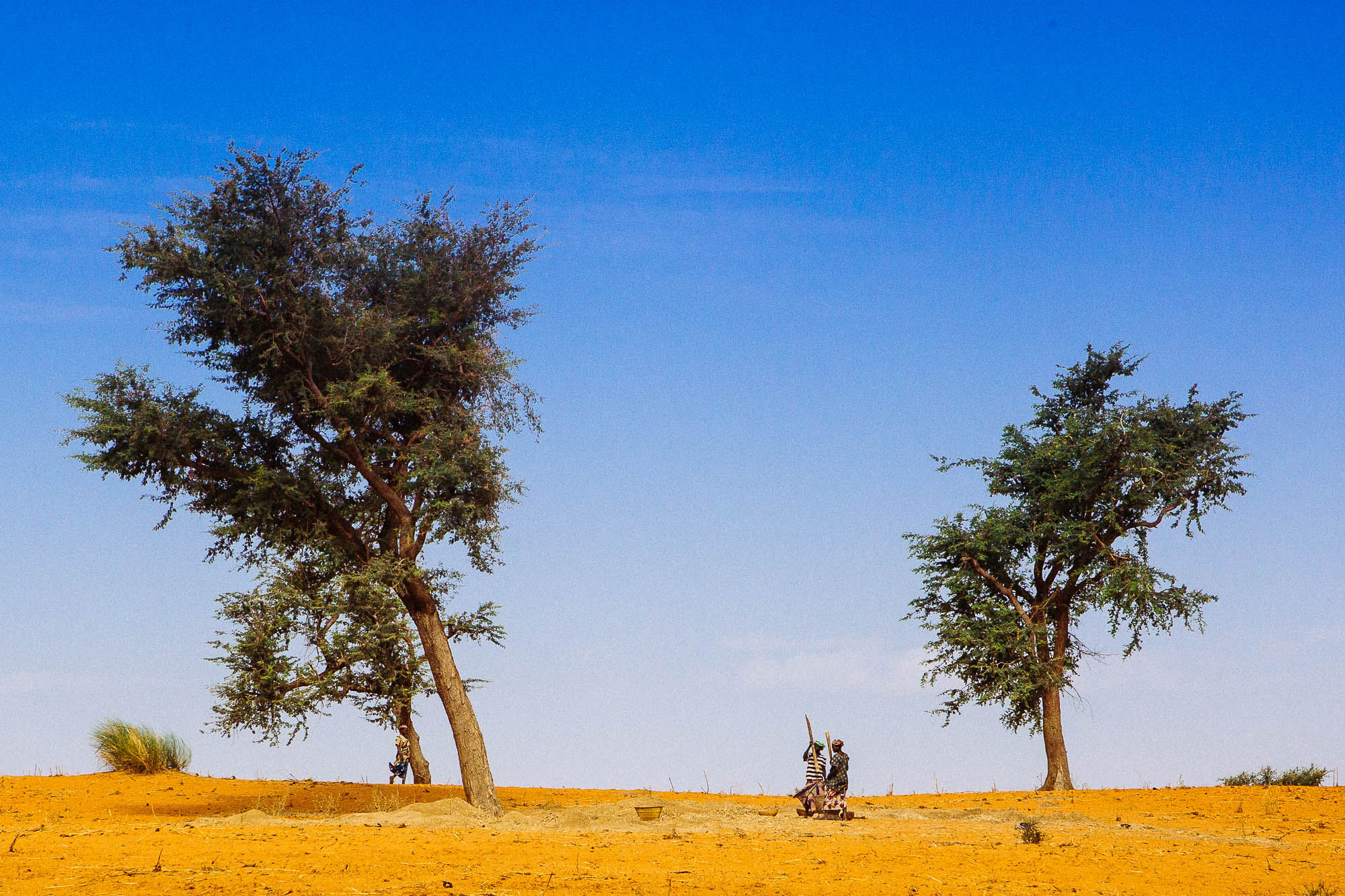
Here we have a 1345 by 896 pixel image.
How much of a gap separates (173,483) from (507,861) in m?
12.5

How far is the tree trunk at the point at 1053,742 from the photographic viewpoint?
94.5 ft

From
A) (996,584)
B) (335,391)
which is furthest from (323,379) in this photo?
(996,584)

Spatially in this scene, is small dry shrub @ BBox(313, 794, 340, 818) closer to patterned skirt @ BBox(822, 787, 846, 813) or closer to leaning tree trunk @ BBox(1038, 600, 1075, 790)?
patterned skirt @ BBox(822, 787, 846, 813)

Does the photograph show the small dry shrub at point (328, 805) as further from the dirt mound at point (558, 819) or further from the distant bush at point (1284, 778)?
the distant bush at point (1284, 778)

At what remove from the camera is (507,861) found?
46.5 feet

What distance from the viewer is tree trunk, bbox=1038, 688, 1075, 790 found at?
2881cm

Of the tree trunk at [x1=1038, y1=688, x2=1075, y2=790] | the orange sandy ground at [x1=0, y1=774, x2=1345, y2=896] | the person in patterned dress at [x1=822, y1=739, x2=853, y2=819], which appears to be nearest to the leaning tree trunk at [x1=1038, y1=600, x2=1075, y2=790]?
the tree trunk at [x1=1038, y1=688, x2=1075, y2=790]

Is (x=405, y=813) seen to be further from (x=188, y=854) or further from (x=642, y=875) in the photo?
(x=642, y=875)

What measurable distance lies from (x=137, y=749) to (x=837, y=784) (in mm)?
18769

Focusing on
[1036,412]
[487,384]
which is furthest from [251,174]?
[1036,412]

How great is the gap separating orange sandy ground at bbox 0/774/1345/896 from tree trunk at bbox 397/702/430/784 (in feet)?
19.7

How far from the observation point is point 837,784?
68.6ft

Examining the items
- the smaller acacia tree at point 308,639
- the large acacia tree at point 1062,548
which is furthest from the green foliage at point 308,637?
the large acacia tree at point 1062,548

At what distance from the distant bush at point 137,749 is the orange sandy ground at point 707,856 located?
6222 mm
